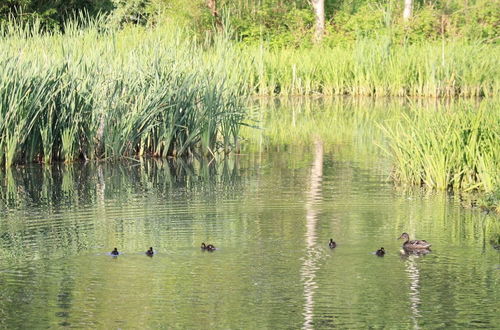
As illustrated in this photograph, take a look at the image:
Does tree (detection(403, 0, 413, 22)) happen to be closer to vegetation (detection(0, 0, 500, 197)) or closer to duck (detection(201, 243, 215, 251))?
vegetation (detection(0, 0, 500, 197))

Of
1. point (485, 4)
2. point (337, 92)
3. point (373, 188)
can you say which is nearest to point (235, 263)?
point (373, 188)

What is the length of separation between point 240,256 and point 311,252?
648mm

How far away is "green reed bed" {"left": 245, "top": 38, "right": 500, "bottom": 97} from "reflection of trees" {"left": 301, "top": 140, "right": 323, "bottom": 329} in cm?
1400

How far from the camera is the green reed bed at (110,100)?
1550 centimetres

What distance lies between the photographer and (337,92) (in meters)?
31.2

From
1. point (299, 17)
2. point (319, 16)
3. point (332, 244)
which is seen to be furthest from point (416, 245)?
point (299, 17)

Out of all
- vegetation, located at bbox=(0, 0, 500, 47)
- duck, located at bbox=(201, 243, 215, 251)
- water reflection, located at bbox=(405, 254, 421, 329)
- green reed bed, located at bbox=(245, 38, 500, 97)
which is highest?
vegetation, located at bbox=(0, 0, 500, 47)

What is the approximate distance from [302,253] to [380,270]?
35.4 inches

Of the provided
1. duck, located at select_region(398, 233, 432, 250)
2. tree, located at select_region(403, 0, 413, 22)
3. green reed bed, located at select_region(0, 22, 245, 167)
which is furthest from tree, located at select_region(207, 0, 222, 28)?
duck, located at select_region(398, 233, 432, 250)

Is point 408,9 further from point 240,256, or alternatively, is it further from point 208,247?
point 240,256

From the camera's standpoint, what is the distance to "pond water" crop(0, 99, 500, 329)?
303 inches

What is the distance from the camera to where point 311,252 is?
953 cm

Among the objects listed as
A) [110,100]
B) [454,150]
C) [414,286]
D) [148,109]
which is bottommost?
[414,286]

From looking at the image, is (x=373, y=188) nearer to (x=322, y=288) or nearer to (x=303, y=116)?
(x=322, y=288)
